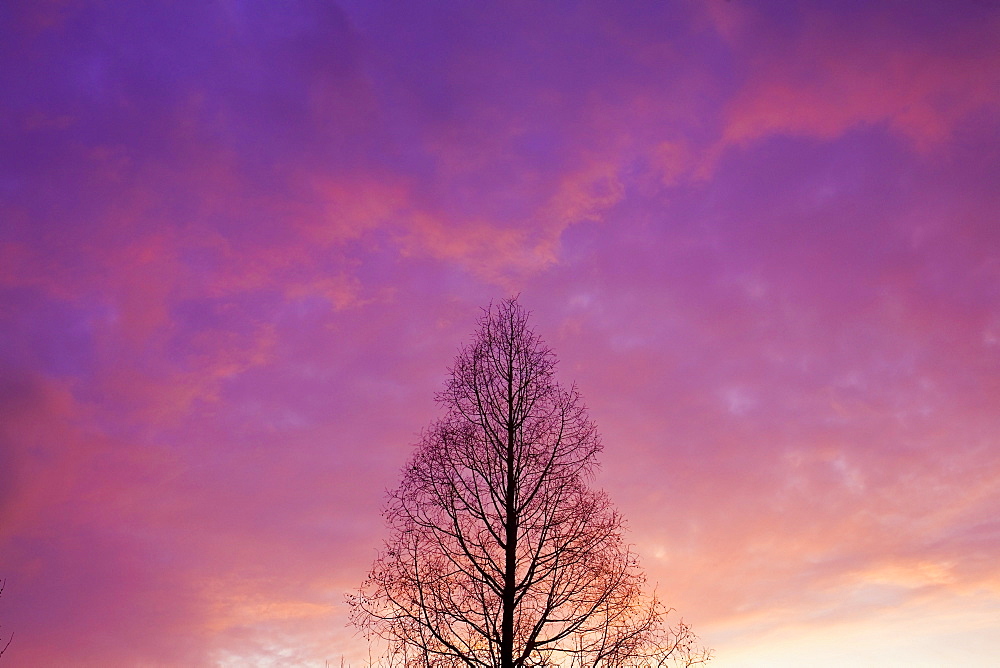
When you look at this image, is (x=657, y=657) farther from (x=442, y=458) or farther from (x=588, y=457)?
(x=442, y=458)

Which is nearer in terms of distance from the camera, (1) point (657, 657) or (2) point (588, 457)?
(1) point (657, 657)

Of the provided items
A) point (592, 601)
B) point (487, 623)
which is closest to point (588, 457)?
point (592, 601)

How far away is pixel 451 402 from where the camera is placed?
19.0 metres

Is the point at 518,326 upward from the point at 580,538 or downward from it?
upward

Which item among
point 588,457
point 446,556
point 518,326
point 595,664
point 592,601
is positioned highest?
point 518,326

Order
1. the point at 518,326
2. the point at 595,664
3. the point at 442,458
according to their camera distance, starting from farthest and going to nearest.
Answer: the point at 518,326 → the point at 442,458 → the point at 595,664

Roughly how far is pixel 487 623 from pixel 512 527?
205 centimetres

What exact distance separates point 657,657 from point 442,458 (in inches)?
253

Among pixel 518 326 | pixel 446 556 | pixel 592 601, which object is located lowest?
pixel 592 601

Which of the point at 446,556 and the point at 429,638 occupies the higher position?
the point at 446,556

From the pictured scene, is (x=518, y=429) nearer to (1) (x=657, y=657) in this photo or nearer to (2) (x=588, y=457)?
(2) (x=588, y=457)

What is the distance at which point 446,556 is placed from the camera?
17438 millimetres

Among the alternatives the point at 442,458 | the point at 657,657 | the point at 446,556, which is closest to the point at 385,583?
the point at 446,556

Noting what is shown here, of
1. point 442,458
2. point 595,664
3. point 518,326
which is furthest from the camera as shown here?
point 518,326
